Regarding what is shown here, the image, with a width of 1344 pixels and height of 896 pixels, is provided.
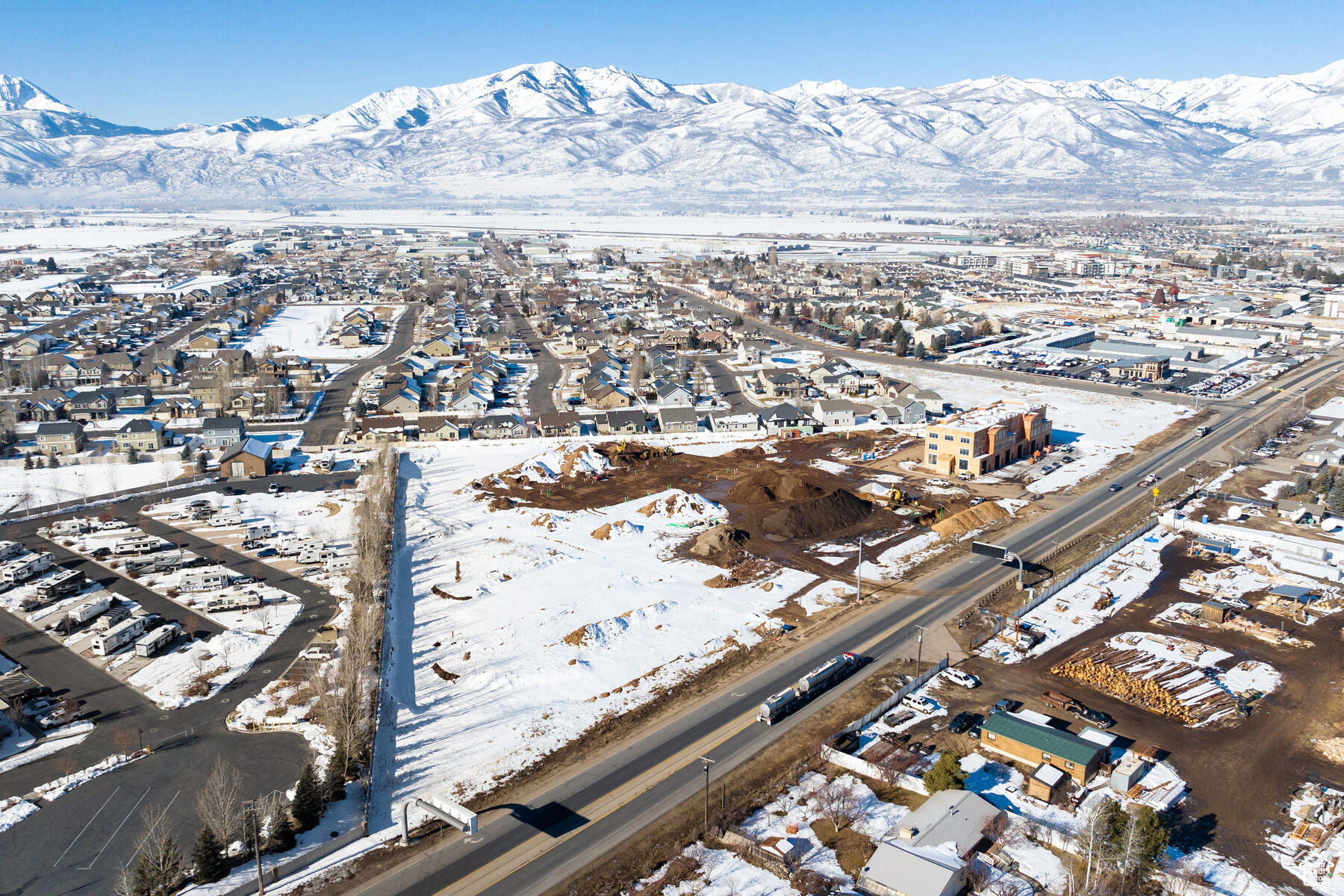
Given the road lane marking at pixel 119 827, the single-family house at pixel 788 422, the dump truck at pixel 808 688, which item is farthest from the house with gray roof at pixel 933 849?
the single-family house at pixel 788 422

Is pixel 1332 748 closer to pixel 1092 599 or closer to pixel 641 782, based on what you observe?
pixel 1092 599

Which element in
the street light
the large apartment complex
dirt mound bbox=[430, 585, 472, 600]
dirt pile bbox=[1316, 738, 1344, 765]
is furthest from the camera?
the large apartment complex

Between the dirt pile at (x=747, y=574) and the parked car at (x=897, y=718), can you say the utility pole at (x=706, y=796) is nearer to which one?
the parked car at (x=897, y=718)

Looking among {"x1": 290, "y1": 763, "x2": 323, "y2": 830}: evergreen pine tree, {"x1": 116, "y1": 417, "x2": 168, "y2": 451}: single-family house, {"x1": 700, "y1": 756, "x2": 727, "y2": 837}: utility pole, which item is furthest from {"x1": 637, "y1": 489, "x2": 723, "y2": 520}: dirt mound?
{"x1": 116, "y1": 417, "x2": 168, "y2": 451}: single-family house

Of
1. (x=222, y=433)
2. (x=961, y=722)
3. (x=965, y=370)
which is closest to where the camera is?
(x=961, y=722)

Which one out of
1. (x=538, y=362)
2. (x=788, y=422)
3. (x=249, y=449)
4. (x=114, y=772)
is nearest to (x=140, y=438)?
(x=249, y=449)

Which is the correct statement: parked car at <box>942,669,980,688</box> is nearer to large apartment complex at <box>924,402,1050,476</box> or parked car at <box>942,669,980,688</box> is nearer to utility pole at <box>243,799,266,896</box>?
utility pole at <box>243,799,266,896</box>

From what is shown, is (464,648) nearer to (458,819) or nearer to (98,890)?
(458,819)
